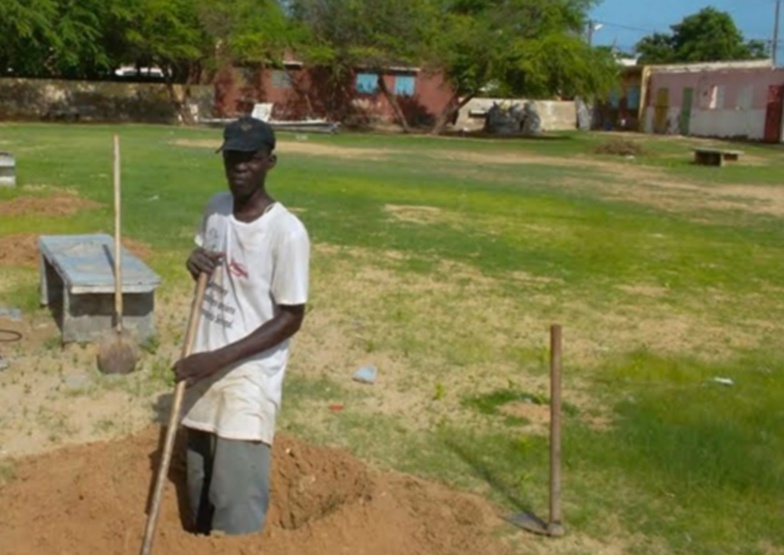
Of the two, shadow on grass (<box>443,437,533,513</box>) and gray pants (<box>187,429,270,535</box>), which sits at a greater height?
gray pants (<box>187,429,270,535</box>)

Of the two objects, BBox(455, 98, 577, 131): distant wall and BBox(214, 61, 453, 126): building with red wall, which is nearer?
BBox(214, 61, 453, 126): building with red wall

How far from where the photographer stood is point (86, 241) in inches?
321

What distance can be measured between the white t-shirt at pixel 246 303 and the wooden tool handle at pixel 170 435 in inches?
4.3

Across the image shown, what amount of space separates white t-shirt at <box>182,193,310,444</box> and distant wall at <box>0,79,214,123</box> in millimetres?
35911

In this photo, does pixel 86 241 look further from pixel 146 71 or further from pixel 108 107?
pixel 146 71

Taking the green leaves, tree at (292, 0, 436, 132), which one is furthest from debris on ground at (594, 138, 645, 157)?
tree at (292, 0, 436, 132)

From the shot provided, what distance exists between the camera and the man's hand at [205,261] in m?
3.95

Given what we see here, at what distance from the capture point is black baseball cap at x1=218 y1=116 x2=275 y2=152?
3811 millimetres

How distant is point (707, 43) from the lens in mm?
73688

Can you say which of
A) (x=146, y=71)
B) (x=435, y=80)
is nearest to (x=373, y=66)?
(x=435, y=80)

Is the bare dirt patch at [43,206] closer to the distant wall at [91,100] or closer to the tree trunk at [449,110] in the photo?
the distant wall at [91,100]

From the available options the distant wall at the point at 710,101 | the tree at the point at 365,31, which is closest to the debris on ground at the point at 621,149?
the tree at the point at 365,31

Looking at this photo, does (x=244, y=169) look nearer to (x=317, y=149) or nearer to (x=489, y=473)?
(x=489, y=473)

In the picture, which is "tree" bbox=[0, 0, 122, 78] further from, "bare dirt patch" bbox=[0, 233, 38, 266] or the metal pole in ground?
the metal pole in ground
